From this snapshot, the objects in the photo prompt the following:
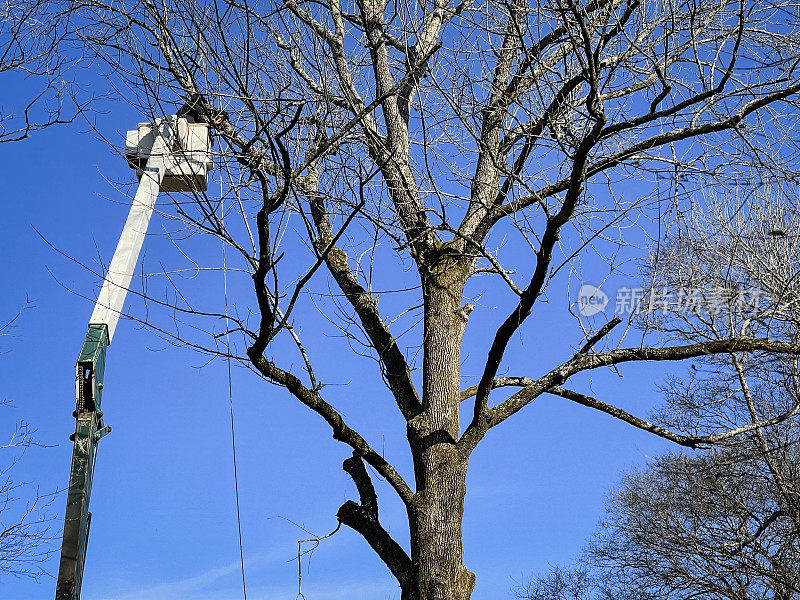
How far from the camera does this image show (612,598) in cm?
1305

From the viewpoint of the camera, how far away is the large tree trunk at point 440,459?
13.3ft

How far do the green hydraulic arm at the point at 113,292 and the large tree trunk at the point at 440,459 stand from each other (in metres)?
1.69

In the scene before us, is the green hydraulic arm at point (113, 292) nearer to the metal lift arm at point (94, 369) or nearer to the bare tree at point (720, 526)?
the metal lift arm at point (94, 369)

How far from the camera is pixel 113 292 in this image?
12.0ft

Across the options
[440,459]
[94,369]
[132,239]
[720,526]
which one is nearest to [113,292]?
[132,239]

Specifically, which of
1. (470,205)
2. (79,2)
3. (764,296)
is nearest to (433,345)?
(470,205)

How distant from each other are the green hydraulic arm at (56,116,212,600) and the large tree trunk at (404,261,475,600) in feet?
5.55

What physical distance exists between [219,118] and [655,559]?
988 centimetres

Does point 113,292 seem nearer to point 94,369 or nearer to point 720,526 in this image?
point 94,369

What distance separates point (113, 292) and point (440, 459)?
6.50ft

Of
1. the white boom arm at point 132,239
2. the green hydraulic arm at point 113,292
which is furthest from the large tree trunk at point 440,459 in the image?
the white boom arm at point 132,239

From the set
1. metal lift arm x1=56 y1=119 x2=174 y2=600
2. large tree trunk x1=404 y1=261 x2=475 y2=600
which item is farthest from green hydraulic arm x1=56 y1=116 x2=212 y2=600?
large tree trunk x1=404 y1=261 x2=475 y2=600

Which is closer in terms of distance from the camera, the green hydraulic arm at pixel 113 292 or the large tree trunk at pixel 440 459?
the green hydraulic arm at pixel 113 292

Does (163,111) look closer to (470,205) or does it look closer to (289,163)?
(289,163)
